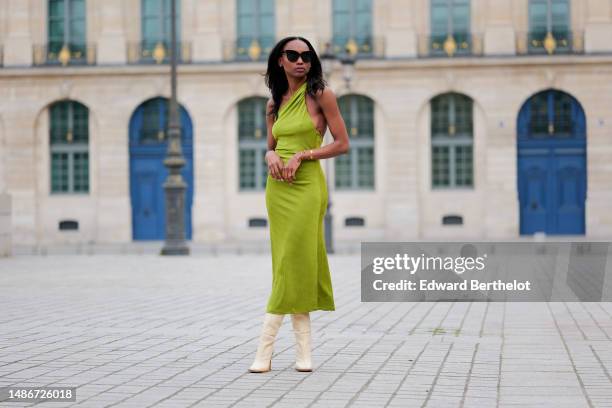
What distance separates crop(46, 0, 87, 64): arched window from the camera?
3934 cm

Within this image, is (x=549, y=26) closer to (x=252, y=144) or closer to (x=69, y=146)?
(x=252, y=144)

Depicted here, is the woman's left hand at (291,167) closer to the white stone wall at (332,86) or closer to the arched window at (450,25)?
the white stone wall at (332,86)

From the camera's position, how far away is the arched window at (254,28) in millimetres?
38688

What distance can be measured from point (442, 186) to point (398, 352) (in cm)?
2901

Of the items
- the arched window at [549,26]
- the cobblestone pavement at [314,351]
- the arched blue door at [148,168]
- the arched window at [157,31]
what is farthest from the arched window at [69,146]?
the cobblestone pavement at [314,351]

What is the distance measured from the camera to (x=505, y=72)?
37219 millimetres

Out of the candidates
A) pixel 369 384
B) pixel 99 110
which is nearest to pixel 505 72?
pixel 99 110

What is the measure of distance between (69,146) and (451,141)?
12934 millimetres

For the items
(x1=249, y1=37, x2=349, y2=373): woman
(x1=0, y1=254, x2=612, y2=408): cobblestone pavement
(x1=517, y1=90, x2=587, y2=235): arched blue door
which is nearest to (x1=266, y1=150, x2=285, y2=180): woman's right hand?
(x1=249, y1=37, x2=349, y2=373): woman

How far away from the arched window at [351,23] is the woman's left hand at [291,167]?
101 ft

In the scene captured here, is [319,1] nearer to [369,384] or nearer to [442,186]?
[442,186]

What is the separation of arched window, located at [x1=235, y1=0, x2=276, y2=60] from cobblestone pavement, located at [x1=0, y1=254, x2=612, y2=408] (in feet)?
75.7

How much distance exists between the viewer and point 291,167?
794cm

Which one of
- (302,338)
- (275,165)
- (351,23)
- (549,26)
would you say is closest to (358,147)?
(351,23)
